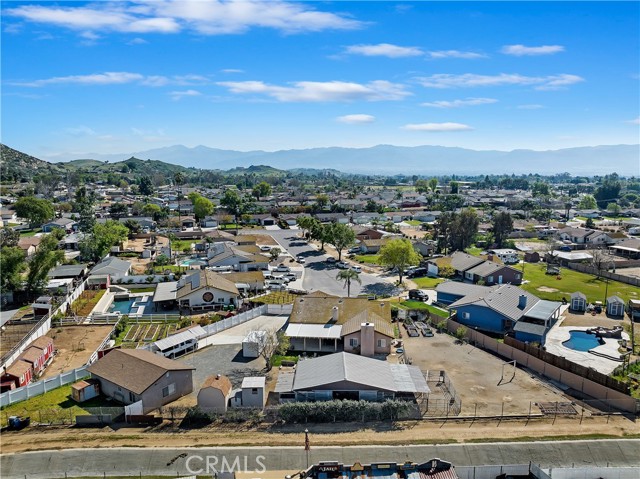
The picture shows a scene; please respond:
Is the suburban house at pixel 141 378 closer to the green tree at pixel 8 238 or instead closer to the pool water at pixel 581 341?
the pool water at pixel 581 341

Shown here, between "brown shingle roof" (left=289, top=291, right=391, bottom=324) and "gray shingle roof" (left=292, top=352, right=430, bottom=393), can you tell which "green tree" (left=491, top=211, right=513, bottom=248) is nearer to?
"brown shingle roof" (left=289, top=291, right=391, bottom=324)

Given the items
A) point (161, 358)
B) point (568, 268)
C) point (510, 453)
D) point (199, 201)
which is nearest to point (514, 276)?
point (568, 268)

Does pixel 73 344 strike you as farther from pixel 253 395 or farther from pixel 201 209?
pixel 201 209

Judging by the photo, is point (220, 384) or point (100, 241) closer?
point (220, 384)

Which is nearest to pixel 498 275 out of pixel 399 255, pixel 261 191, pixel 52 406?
pixel 399 255

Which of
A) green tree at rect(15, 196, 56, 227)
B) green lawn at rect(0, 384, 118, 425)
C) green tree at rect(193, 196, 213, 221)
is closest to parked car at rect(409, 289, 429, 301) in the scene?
green lawn at rect(0, 384, 118, 425)
